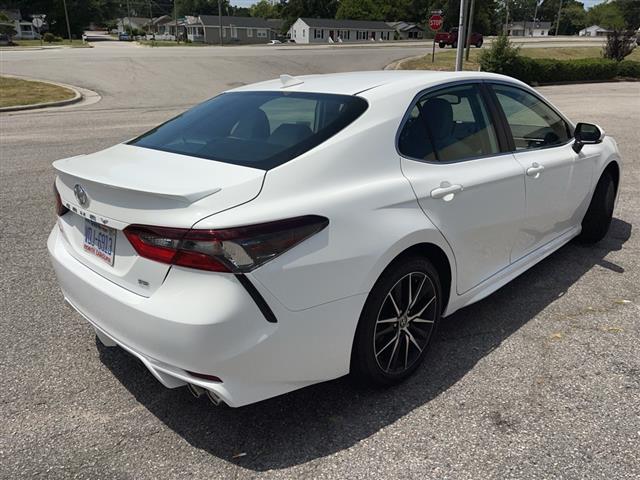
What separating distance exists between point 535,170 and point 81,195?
2835 millimetres

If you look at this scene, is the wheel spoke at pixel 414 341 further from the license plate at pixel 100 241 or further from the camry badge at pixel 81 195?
the camry badge at pixel 81 195

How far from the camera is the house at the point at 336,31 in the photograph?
284 feet

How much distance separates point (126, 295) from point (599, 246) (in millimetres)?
4417

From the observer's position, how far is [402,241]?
103 inches

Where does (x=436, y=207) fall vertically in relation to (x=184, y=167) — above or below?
below

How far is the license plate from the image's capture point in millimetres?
2486

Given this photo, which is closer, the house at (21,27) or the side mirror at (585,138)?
the side mirror at (585,138)

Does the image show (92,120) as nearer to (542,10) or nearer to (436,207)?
(436,207)

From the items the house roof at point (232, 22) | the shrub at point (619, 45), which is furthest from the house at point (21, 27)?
the shrub at point (619, 45)

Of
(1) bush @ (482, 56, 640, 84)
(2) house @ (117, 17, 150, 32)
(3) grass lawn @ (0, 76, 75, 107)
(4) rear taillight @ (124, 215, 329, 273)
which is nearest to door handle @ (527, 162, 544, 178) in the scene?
(4) rear taillight @ (124, 215, 329, 273)

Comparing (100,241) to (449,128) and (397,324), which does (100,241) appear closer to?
(397,324)

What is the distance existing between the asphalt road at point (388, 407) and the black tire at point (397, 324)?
0.17 metres

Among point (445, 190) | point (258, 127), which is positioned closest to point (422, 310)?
point (445, 190)

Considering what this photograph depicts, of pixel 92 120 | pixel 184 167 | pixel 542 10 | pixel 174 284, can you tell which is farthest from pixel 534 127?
pixel 542 10
